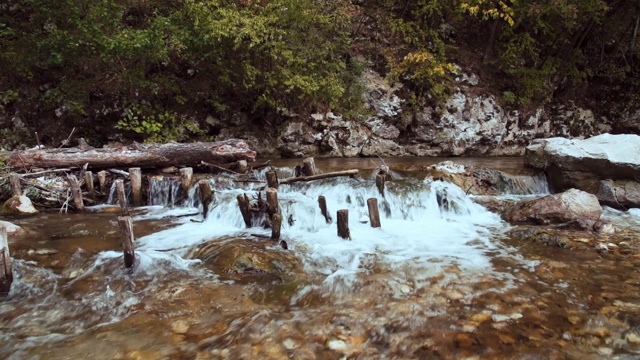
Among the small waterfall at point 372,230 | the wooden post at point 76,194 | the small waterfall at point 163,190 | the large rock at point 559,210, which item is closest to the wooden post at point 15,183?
the wooden post at point 76,194

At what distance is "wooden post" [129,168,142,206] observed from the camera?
7526 millimetres

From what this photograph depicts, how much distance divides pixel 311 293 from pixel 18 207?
628 cm

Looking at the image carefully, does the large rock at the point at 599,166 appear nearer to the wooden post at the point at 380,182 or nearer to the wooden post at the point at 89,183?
the wooden post at the point at 380,182

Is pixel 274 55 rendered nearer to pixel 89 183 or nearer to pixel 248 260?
pixel 89 183

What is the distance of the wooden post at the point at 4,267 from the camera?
12.7 ft

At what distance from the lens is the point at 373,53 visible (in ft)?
44.2

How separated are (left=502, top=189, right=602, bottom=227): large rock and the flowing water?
42 cm

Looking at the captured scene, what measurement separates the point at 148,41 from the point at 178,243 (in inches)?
249

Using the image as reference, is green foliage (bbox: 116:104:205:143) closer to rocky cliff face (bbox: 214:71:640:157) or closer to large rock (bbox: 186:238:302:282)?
rocky cliff face (bbox: 214:71:640:157)

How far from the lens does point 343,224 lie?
5789mm

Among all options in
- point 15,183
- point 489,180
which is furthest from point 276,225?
Result: point 489,180

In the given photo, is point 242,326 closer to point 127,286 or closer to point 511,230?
point 127,286

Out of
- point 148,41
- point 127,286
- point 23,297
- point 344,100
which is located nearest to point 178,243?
point 127,286

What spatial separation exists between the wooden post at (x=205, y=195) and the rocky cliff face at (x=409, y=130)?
5.27 m
